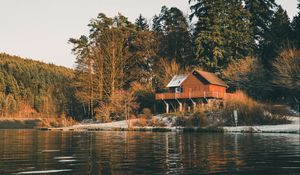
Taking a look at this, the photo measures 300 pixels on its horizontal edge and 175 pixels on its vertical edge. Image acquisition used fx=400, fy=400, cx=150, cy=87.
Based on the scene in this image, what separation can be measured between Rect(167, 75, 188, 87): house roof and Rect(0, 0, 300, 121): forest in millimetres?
3128

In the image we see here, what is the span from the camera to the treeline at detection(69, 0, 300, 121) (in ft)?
203

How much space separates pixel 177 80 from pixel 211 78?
227 inches

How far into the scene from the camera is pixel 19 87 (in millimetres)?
126438

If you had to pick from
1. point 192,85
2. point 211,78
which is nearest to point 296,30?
point 211,78

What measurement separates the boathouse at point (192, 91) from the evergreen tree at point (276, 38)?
8321 millimetres

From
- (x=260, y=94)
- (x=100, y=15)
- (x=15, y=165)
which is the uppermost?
(x=100, y=15)

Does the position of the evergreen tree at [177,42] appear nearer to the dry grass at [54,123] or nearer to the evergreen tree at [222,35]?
the evergreen tree at [222,35]

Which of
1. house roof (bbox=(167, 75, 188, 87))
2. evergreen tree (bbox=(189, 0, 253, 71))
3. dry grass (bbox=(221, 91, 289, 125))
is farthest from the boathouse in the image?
dry grass (bbox=(221, 91, 289, 125))

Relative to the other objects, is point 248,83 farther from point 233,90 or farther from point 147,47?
point 147,47

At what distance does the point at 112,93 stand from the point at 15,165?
175 ft

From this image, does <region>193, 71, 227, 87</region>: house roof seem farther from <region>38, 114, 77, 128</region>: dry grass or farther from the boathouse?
<region>38, 114, 77, 128</region>: dry grass

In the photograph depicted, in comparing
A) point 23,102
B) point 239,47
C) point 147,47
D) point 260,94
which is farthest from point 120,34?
point 23,102

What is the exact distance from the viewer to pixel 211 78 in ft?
210

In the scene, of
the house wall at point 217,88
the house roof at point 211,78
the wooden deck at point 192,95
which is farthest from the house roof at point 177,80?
the house wall at point 217,88
